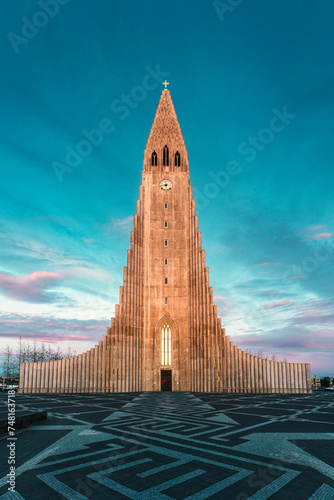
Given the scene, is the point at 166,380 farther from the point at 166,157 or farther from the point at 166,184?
the point at 166,157

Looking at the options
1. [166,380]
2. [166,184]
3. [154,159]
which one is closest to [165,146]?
[154,159]

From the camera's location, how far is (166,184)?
2186 inches

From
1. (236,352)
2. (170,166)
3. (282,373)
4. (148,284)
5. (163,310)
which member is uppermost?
(170,166)

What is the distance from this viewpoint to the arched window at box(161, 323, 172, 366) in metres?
49.2

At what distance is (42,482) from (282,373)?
147ft

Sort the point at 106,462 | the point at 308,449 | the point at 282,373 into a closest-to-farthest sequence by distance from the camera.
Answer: the point at 106,462, the point at 308,449, the point at 282,373

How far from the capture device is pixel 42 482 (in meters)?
9.01

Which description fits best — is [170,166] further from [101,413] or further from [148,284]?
[101,413]

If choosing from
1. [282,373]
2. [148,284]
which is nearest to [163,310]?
[148,284]

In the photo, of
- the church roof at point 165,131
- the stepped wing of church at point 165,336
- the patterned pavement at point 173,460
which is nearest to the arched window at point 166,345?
the stepped wing of church at point 165,336

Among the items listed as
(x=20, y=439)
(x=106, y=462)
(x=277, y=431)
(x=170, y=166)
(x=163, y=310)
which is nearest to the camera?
(x=106, y=462)

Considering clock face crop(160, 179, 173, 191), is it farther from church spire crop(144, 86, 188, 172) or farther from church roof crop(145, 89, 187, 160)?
church roof crop(145, 89, 187, 160)

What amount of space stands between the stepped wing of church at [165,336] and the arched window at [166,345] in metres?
0.14

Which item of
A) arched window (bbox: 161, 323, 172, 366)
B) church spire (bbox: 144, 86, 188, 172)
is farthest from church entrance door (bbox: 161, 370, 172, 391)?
church spire (bbox: 144, 86, 188, 172)
